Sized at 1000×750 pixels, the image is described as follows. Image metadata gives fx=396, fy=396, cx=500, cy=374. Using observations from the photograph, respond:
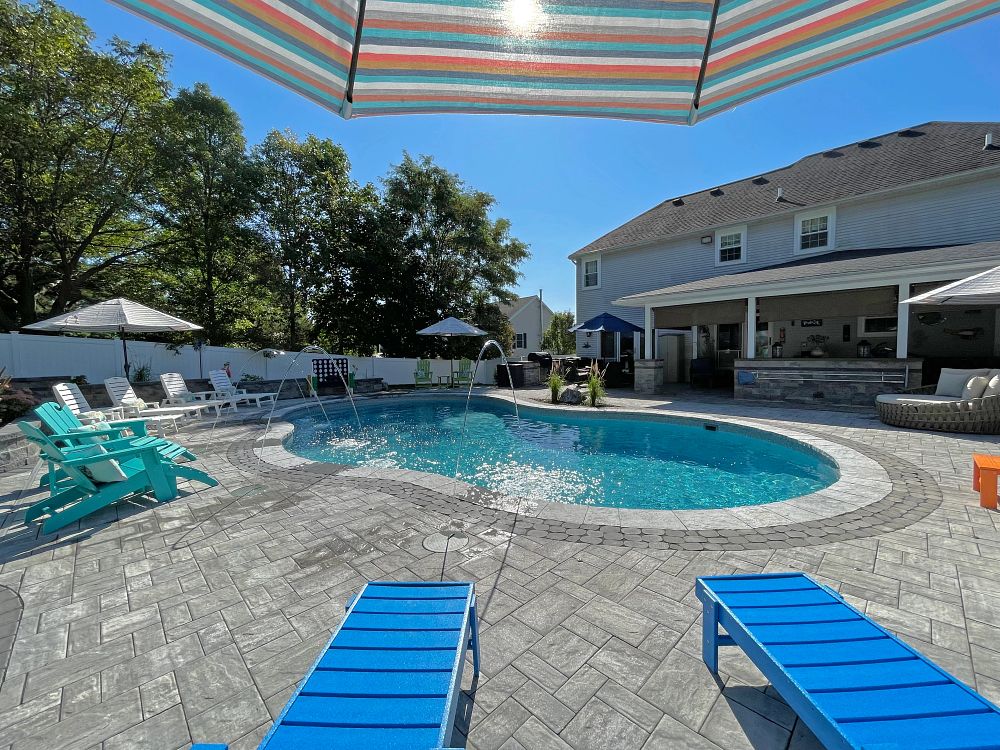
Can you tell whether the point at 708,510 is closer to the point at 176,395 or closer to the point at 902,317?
the point at 902,317

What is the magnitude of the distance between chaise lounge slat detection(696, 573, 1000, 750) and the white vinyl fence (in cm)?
1188

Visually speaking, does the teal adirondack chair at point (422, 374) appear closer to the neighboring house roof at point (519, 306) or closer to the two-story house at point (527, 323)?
the two-story house at point (527, 323)

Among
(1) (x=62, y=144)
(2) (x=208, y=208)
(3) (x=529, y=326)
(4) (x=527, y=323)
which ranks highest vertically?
(1) (x=62, y=144)

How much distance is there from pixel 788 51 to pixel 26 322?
20.2m

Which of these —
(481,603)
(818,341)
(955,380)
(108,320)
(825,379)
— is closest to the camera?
(481,603)

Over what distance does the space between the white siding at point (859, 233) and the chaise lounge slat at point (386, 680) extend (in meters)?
15.9

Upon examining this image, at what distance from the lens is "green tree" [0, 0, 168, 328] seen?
420 inches

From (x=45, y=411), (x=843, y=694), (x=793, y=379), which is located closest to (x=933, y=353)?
(x=793, y=379)

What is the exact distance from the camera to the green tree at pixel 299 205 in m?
15.7

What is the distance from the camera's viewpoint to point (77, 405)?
21.1 ft

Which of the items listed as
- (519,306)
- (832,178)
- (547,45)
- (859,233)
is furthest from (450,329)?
(519,306)

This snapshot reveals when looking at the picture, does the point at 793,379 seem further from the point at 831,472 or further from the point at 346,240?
the point at 346,240

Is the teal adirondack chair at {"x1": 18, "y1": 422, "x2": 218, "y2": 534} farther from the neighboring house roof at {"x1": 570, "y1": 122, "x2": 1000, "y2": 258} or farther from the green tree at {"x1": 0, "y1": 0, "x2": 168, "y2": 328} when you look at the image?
the neighboring house roof at {"x1": 570, "y1": 122, "x2": 1000, "y2": 258}

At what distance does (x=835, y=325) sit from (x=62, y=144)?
24871mm
